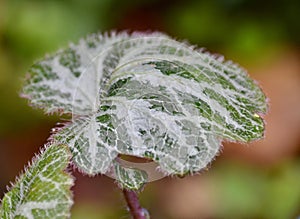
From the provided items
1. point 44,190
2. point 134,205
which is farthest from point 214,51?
point 44,190

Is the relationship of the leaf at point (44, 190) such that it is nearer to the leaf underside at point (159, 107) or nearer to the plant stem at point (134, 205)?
the leaf underside at point (159, 107)

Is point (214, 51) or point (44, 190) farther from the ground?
point (214, 51)

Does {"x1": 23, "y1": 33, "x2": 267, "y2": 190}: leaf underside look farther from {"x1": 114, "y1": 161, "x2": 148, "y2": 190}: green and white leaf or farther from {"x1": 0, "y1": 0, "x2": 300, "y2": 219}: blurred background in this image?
{"x1": 0, "y1": 0, "x2": 300, "y2": 219}: blurred background

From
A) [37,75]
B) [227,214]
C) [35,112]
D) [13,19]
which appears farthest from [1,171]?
[37,75]

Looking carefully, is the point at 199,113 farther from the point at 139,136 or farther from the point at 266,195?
the point at 266,195

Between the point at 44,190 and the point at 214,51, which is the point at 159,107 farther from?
the point at 214,51

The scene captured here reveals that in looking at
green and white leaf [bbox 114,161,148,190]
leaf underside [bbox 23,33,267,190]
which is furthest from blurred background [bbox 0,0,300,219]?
green and white leaf [bbox 114,161,148,190]
